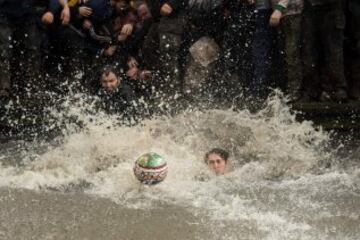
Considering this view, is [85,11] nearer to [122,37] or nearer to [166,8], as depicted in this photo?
[122,37]

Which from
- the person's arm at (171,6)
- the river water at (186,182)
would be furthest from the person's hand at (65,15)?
the person's arm at (171,6)

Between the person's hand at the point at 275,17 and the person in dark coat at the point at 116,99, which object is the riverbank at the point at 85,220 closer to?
the person in dark coat at the point at 116,99

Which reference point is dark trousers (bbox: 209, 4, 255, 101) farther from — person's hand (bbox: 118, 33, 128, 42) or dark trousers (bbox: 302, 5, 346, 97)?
person's hand (bbox: 118, 33, 128, 42)

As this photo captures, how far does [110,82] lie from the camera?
958cm

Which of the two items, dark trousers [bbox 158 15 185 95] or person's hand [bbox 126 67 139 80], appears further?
person's hand [bbox 126 67 139 80]

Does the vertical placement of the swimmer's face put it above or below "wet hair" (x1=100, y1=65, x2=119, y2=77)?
below

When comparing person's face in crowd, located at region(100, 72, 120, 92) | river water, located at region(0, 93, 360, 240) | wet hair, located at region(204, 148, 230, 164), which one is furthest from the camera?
person's face in crowd, located at region(100, 72, 120, 92)

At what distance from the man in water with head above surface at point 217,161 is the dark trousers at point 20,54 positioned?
9.60 ft

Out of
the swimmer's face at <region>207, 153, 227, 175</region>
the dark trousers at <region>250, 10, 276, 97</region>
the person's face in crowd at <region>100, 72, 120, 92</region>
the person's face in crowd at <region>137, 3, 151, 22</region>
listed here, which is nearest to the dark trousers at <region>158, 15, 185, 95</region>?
the person's face in crowd at <region>137, 3, 151, 22</region>

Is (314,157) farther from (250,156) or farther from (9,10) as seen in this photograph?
(9,10)

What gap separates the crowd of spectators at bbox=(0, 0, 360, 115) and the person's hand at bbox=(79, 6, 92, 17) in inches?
0.6

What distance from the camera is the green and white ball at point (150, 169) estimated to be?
24.7 ft

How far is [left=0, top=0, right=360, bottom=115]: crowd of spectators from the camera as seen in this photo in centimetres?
945

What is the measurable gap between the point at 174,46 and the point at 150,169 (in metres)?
2.90
